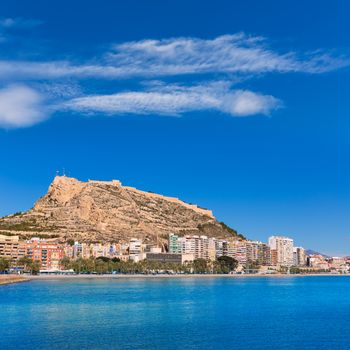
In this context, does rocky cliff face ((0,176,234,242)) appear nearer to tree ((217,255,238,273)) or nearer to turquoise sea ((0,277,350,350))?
tree ((217,255,238,273))

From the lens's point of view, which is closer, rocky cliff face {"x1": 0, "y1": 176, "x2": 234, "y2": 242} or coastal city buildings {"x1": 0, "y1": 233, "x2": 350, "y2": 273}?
coastal city buildings {"x1": 0, "y1": 233, "x2": 350, "y2": 273}

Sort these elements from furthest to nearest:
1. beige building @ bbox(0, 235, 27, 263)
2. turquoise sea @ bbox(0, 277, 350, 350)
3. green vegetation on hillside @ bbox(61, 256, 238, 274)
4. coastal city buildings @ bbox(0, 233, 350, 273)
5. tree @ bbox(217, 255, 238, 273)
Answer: tree @ bbox(217, 255, 238, 273) → coastal city buildings @ bbox(0, 233, 350, 273) → beige building @ bbox(0, 235, 27, 263) → green vegetation on hillside @ bbox(61, 256, 238, 274) → turquoise sea @ bbox(0, 277, 350, 350)

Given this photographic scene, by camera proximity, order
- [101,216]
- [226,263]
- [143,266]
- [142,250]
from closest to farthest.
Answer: [143,266]
[142,250]
[226,263]
[101,216]

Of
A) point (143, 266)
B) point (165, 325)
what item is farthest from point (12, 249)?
point (165, 325)

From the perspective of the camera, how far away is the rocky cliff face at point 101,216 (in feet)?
494

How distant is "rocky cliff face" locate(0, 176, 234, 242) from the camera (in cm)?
15062

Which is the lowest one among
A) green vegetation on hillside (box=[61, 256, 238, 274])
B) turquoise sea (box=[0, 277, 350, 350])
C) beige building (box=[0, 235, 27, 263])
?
turquoise sea (box=[0, 277, 350, 350])

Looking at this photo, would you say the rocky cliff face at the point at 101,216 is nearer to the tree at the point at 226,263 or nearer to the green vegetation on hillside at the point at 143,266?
the green vegetation on hillside at the point at 143,266

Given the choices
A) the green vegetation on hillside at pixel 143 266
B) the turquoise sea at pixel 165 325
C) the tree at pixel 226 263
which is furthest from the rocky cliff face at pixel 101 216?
the turquoise sea at pixel 165 325

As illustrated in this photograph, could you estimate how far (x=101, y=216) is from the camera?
157 m

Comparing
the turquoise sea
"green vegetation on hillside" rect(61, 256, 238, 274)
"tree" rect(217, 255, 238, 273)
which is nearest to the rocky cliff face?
"green vegetation on hillside" rect(61, 256, 238, 274)

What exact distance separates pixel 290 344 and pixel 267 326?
6.73 meters

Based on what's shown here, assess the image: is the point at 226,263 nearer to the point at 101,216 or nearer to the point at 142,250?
the point at 142,250

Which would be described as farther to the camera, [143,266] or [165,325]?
[143,266]
